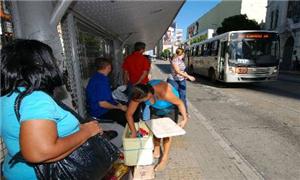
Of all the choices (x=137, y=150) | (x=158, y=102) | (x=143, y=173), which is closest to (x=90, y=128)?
(x=137, y=150)

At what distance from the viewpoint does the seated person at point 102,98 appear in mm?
3814

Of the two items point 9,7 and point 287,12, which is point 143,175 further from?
point 287,12

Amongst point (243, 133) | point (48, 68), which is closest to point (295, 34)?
point (243, 133)

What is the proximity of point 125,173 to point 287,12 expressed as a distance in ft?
120

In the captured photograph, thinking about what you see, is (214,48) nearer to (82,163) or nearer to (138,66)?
(138,66)

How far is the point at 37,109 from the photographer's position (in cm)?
148

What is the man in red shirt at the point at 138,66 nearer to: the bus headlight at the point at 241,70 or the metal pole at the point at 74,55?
the metal pole at the point at 74,55

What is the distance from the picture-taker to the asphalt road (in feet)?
13.2

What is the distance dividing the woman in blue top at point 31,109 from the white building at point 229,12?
53.9m

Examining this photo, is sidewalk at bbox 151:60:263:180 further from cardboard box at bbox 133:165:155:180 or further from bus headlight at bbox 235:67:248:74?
bus headlight at bbox 235:67:248:74

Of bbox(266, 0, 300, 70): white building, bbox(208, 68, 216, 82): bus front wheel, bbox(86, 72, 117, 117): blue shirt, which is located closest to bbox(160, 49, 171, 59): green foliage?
bbox(266, 0, 300, 70): white building

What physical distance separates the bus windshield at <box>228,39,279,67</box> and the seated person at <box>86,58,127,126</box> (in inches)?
375

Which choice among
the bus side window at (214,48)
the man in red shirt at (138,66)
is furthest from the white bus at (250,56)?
the man in red shirt at (138,66)

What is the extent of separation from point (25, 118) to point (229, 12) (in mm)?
61773
